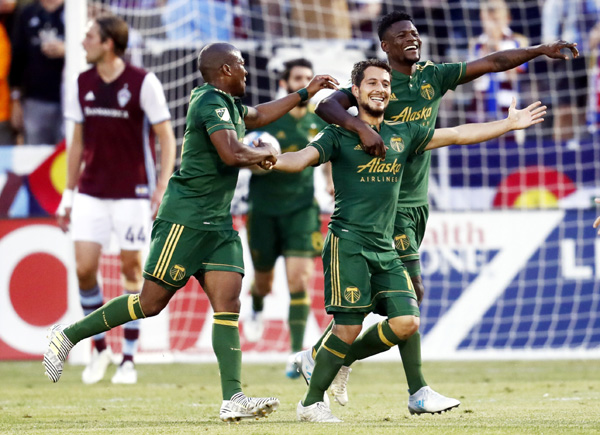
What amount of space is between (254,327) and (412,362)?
3885 mm

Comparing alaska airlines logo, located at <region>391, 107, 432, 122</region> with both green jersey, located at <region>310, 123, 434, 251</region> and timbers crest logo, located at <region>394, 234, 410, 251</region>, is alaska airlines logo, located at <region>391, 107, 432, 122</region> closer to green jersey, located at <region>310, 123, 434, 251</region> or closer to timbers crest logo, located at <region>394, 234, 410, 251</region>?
green jersey, located at <region>310, 123, 434, 251</region>

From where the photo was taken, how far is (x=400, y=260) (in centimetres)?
610

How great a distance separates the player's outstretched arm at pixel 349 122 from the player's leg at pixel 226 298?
809 mm

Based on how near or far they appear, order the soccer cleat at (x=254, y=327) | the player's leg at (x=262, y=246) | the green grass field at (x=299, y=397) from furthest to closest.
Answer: the soccer cleat at (x=254, y=327) → the player's leg at (x=262, y=246) → the green grass field at (x=299, y=397)

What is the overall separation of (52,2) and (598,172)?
6290 millimetres

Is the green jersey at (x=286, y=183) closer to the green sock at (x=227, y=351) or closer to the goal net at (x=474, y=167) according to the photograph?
the goal net at (x=474, y=167)

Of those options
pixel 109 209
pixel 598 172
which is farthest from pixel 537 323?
pixel 109 209

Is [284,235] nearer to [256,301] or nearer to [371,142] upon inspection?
[256,301]

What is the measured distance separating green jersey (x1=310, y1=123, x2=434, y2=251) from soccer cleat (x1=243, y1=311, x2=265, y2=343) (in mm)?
3974

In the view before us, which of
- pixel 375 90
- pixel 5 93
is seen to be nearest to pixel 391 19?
pixel 375 90

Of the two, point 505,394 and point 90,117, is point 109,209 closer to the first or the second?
point 90,117

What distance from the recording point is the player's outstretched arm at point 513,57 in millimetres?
6312

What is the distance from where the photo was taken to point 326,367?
5793 millimetres

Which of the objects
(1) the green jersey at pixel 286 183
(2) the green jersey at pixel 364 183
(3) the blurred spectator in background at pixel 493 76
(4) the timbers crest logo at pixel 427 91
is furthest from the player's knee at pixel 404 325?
(3) the blurred spectator in background at pixel 493 76
